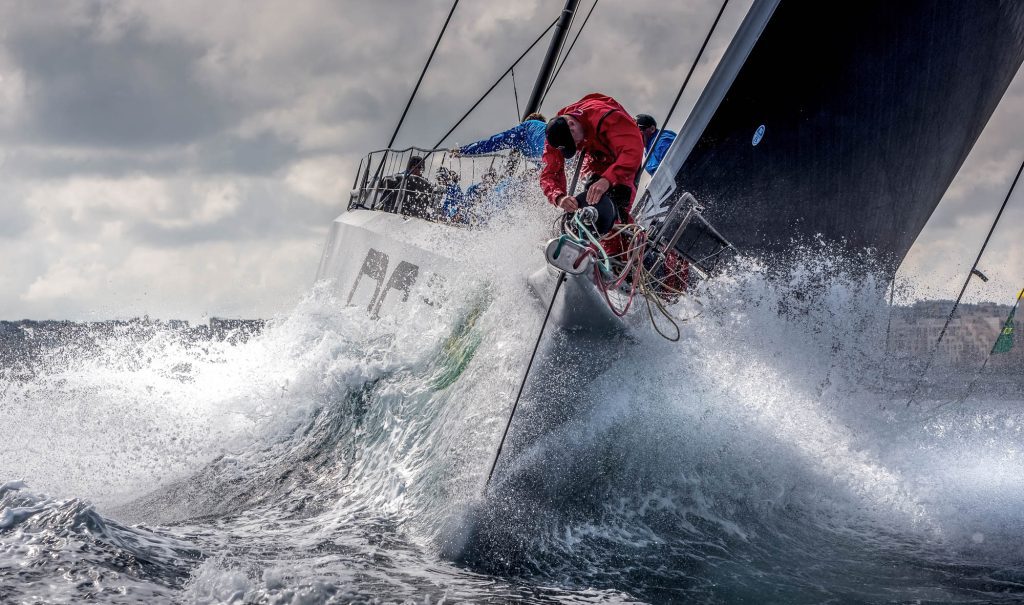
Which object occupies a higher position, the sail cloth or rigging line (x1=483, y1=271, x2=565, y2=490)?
the sail cloth

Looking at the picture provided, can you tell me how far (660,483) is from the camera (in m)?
3.42

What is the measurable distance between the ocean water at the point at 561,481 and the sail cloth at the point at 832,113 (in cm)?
40

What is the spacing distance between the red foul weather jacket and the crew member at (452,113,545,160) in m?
1.28

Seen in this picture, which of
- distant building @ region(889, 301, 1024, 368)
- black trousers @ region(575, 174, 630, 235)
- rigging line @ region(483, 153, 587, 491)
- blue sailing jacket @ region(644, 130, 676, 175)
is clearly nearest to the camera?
rigging line @ region(483, 153, 587, 491)

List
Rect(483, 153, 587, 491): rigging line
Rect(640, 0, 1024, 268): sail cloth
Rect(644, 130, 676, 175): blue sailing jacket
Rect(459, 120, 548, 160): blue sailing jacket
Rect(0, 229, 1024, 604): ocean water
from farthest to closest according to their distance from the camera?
Rect(459, 120, 548, 160): blue sailing jacket, Rect(644, 130, 676, 175): blue sailing jacket, Rect(640, 0, 1024, 268): sail cloth, Rect(483, 153, 587, 491): rigging line, Rect(0, 229, 1024, 604): ocean water

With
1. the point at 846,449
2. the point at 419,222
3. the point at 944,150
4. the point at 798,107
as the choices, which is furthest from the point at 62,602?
the point at 944,150

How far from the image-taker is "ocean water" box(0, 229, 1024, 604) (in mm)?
2611

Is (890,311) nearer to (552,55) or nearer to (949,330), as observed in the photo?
(552,55)

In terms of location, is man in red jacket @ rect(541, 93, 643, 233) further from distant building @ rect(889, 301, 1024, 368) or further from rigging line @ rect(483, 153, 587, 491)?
distant building @ rect(889, 301, 1024, 368)

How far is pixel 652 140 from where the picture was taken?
15.5ft

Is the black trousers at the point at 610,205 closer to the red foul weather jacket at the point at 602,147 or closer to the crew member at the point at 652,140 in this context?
the red foul weather jacket at the point at 602,147

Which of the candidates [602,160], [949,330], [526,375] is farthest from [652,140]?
[949,330]

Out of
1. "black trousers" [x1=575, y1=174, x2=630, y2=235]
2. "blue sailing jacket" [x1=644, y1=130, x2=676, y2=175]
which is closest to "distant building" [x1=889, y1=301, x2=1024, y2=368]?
"blue sailing jacket" [x1=644, y1=130, x2=676, y2=175]

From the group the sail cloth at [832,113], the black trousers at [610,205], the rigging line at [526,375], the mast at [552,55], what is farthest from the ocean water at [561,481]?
the mast at [552,55]
